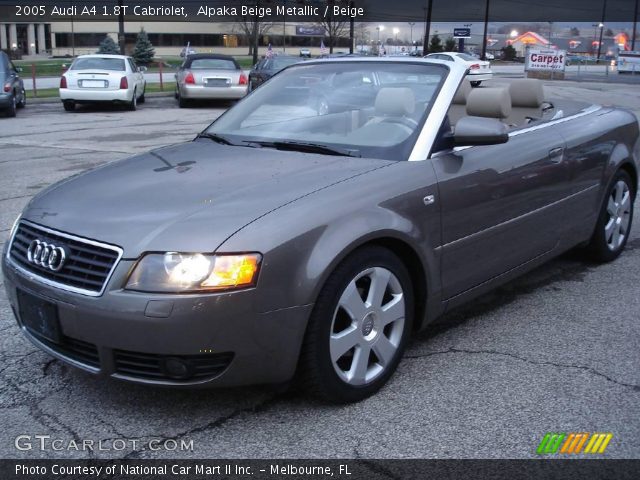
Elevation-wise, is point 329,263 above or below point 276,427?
above

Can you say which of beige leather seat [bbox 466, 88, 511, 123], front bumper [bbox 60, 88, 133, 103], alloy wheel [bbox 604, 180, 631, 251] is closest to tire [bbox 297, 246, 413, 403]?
beige leather seat [bbox 466, 88, 511, 123]

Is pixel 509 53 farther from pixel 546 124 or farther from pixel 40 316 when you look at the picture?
pixel 40 316

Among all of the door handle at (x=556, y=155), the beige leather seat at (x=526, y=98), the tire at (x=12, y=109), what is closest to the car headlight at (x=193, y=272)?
the door handle at (x=556, y=155)

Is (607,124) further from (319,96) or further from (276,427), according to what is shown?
(276,427)

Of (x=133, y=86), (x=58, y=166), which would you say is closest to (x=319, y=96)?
(x=58, y=166)

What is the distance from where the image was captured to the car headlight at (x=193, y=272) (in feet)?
8.90

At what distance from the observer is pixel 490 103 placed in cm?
Result: 465

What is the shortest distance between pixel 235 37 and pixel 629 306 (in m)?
87.9

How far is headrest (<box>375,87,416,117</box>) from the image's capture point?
388 centimetres

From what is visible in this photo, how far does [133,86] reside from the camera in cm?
1841

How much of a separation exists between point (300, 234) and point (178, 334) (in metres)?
0.61

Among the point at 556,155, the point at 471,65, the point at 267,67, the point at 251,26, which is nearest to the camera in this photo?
the point at 556,155

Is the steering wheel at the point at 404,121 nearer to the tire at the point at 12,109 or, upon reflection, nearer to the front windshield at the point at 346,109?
the front windshield at the point at 346,109

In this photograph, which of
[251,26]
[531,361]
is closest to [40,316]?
[531,361]
